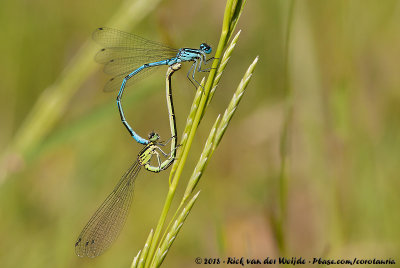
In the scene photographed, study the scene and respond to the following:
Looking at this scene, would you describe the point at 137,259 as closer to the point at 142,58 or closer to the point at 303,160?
the point at 142,58

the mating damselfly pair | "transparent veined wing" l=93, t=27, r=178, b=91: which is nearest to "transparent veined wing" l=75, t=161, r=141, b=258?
the mating damselfly pair

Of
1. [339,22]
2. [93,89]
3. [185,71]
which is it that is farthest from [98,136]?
[339,22]

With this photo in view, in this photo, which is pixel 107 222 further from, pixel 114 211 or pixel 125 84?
pixel 125 84

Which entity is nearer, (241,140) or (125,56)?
(125,56)

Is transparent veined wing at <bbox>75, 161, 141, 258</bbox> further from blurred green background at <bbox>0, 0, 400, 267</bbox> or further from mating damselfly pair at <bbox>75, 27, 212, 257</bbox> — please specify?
blurred green background at <bbox>0, 0, 400, 267</bbox>

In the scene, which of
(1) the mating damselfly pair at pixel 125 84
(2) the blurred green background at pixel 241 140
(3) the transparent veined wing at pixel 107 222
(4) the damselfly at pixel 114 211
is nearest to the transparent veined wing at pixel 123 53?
(1) the mating damselfly pair at pixel 125 84

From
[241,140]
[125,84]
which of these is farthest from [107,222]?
[241,140]

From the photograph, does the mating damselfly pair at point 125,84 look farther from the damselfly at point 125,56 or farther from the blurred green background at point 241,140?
the blurred green background at point 241,140
